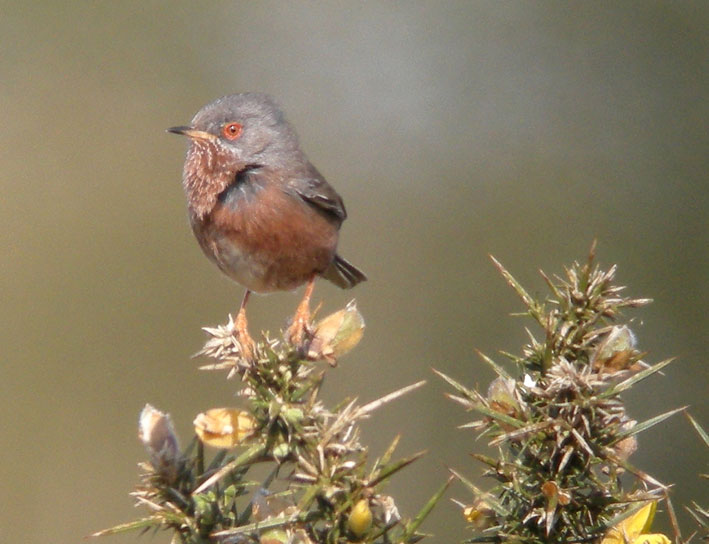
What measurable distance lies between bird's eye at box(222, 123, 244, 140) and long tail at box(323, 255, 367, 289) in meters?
0.84

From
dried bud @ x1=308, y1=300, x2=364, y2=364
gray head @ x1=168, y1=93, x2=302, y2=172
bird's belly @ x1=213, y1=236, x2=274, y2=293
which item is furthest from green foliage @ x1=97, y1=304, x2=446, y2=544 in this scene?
gray head @ x1=168, y1=93, x2=302, y2=172

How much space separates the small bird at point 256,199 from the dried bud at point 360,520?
2.02 meters

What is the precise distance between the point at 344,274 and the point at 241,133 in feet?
3.05

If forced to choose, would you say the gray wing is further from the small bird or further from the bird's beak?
the bird's beak

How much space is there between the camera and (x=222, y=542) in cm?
197

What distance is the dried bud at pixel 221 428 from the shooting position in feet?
7.07

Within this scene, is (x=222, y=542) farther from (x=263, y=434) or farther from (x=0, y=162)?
(x=0, y=162)

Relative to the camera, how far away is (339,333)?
258 cm

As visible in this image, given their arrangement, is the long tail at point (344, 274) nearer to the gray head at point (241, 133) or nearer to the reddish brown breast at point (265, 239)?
the reddish brown breast at point (265, 239)

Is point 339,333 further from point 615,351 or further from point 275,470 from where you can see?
point 615,351

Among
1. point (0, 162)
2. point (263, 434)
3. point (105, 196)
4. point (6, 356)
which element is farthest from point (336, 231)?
point (0, 162)

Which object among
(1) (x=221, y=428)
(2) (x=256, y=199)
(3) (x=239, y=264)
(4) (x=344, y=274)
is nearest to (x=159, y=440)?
(1) (x=221, y=428)

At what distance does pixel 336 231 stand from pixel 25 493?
11.5ft

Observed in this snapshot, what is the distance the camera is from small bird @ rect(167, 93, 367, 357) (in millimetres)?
4242
